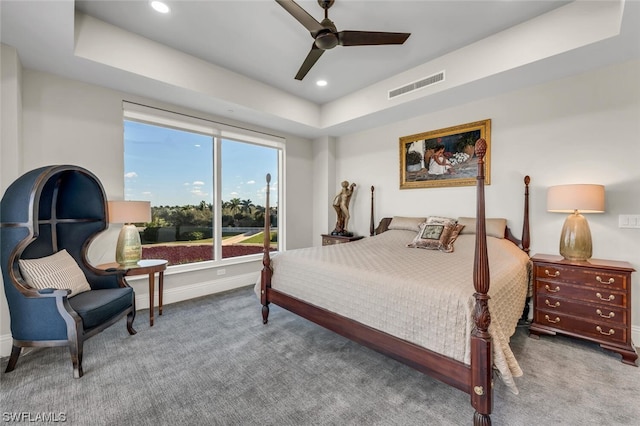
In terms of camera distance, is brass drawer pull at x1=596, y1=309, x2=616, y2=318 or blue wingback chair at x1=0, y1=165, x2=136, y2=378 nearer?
blue wingback chair at x1=0, y1=165, x2=136, y2=378

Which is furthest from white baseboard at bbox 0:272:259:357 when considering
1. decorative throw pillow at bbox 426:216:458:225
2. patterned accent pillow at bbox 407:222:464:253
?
decorative throw pillow at bbox 426:216:458:225

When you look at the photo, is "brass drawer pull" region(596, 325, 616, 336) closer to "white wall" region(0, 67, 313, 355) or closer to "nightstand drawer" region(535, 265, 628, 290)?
"nightstand drawer" region(535, 265, 628, 290)

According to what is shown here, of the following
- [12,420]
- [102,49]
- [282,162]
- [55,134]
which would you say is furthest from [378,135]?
[12,420]

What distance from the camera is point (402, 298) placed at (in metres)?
1.77

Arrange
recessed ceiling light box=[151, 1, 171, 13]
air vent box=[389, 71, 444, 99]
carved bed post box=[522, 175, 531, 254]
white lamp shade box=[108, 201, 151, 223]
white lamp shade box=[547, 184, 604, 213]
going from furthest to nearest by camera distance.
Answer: air vent box=[389, 71, 444, 99] < carved bed post box=[522, 175, 531, 254] < white lamp shade box=[108, 201, 151, 223] < white lamp shade box=[547, 184, 604, 213] < recessed ceiling light box=[151, 1, 171, 13]

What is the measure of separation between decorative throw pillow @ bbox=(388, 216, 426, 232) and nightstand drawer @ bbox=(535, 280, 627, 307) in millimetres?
1461

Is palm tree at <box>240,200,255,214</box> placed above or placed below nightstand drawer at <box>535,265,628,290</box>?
above

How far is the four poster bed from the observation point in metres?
1.44

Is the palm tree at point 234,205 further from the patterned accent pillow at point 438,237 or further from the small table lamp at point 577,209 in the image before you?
the small table lamp at point 577,209

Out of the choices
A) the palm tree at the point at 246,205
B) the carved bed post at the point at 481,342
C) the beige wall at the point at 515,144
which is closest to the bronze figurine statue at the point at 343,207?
the beige wall at the point at 515,144

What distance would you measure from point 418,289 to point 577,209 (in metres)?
1.91

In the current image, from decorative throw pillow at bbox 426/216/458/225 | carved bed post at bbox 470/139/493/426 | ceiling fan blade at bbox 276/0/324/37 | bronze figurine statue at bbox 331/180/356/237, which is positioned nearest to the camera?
carved bed post at bbox 470/139/493/426

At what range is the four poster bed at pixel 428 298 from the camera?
1441 millimetres

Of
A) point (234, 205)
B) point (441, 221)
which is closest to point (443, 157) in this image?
point (441, 221)
